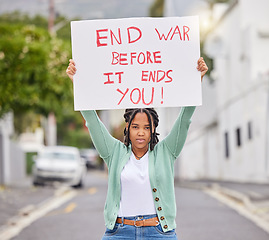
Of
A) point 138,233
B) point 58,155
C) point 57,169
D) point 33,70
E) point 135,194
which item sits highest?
point 33,70

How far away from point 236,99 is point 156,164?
24870mm

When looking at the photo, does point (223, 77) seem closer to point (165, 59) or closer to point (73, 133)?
point (165, 59)

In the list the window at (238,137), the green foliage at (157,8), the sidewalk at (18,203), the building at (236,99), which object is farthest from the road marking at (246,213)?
the green foliage at (157,8)

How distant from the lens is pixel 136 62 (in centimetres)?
505

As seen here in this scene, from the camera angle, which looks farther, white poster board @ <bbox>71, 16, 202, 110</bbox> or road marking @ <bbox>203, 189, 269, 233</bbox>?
road marking @ <bbox>203, 189, 269, 233</bbox>

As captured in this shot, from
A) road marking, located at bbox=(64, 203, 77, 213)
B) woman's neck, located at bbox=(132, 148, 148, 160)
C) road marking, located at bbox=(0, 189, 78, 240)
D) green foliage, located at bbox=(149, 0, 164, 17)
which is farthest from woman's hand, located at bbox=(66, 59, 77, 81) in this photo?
green foliage, located at bbox=(149, 0, 164, 17)

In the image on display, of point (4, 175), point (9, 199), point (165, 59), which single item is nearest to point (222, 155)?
point (4, 175)

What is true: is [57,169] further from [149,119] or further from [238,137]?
[149,119]

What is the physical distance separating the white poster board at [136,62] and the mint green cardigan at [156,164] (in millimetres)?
197

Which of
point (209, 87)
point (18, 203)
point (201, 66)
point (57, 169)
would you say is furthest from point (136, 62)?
point (209, 87)

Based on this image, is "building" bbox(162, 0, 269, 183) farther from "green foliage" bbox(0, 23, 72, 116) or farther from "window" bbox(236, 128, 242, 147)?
"green foliage" bbox(0, 23, 72, 116)

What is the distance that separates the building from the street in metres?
7.33

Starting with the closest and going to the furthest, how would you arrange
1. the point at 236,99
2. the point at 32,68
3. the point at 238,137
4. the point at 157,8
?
the point at 32,68 < the point at 236,99 < the point at 238,137 < the point at 157,8

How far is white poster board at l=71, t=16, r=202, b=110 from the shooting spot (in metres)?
5.00
